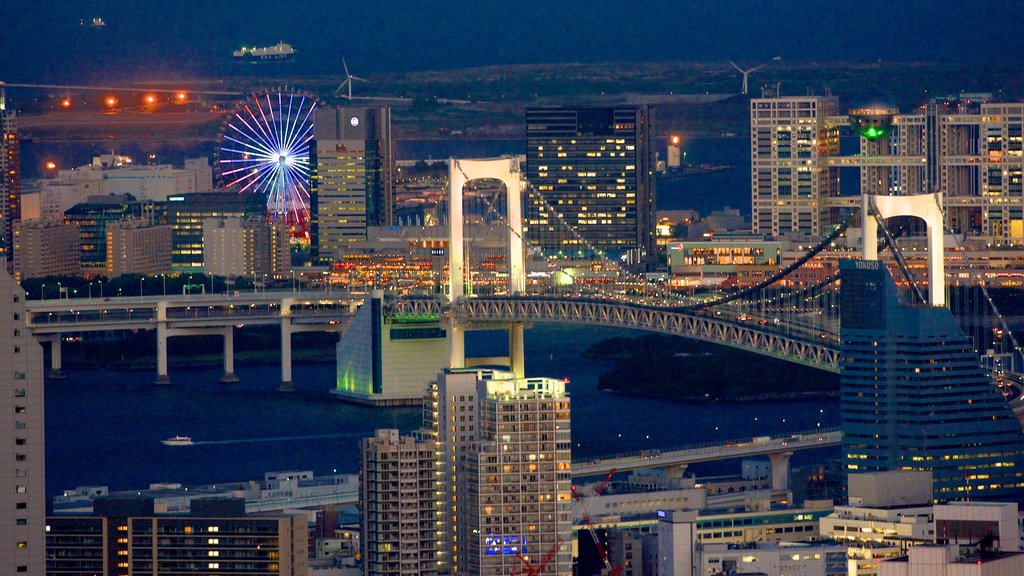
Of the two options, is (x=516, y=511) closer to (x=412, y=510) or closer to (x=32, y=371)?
(x=412, y=510)

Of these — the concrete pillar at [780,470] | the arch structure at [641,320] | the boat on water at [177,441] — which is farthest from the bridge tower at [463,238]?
the concrete pillar at [780,470]

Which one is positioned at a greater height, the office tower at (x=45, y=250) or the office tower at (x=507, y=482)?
the office tower at (x=45, y=250)

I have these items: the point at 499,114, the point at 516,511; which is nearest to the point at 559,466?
the point at 516,511

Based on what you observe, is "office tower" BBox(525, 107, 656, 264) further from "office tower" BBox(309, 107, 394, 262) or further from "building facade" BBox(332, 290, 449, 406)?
"building facade" BBox(332, 290, 449, 406)

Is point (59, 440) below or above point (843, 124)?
below

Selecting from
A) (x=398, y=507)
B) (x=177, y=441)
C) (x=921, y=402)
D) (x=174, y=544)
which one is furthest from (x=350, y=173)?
(x=174, y=544)

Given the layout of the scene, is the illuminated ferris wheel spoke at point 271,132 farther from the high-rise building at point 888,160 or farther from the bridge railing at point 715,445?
the bridge railing at point 715,445

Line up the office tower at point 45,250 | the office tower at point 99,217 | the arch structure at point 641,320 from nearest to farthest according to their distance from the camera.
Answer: the arch structure at point 641,320, the office tower at point 45,250, the office tower at point 99,217

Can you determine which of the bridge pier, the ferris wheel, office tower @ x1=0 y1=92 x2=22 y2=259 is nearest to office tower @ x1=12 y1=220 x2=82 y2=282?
office tower @ x1=0 y1=92 x2=22 y2=259

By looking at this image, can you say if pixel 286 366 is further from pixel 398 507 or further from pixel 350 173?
pixel 398 507
